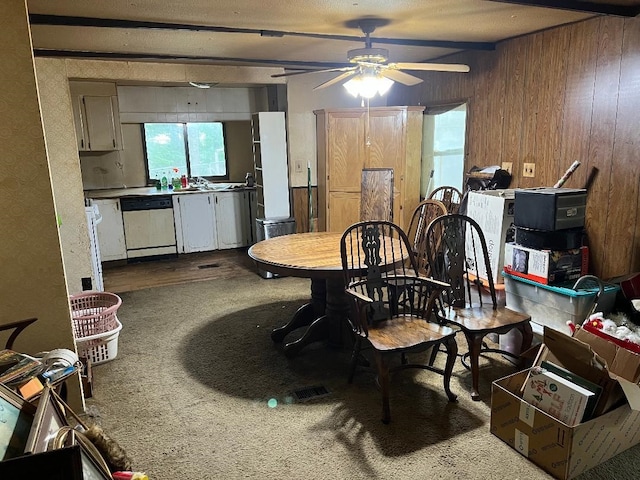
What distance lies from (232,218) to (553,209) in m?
4.39

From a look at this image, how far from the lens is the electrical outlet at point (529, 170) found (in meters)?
3.62

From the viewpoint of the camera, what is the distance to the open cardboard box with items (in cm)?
201

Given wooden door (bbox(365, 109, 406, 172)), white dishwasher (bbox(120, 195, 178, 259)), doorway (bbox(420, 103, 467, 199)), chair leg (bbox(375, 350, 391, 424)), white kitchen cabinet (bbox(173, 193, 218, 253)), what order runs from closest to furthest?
chair leg (bbox(375, 350, 391, 424)) < doorway (bbox(420, 103, 467, 199)) < wooden door (bbox(365, 109, 406, 172)) < white dishwasher (bbox(120, 195, 178, 259)) < white kitchen cabinet (bbox(173, 193, 218, 253))

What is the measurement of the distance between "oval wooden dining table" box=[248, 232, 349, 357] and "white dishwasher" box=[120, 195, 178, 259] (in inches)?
112

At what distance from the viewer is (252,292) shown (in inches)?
185

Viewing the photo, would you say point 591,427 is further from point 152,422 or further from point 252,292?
point 252,292

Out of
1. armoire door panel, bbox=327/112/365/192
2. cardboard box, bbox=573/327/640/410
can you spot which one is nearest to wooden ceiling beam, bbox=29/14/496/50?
armoire door panel, bbox=327/112/365/192

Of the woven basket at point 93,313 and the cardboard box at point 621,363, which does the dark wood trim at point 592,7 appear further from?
the woven basket at point 93,313

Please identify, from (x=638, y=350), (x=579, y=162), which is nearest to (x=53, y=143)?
(x=579, y=162)

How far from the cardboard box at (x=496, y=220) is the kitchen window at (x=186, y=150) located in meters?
4.45

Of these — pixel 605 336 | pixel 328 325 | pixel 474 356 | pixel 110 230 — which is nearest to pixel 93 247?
pixel 110 230

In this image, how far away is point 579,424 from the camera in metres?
1.99

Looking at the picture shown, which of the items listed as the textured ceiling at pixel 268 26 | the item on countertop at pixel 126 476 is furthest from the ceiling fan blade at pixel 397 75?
the item on countertop at pixel 126 476

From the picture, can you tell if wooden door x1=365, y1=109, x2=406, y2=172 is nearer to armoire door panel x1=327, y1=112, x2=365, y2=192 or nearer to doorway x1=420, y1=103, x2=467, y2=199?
armoire door panel x1=327, y1=112, x2=365, y2=192
